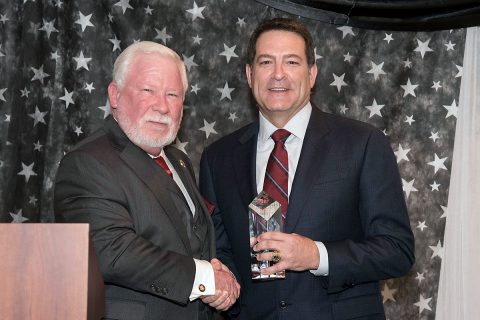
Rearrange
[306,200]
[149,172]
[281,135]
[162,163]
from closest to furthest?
[149,172]
[306,200]
[162,163]
[281,135]

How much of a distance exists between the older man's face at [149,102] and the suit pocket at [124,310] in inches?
26.1

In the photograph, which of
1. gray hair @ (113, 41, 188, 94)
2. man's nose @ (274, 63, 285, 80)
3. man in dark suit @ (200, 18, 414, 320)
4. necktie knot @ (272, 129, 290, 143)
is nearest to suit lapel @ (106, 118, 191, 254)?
gray hair @ (113, 41, 188, 94)

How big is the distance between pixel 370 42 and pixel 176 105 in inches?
71.2

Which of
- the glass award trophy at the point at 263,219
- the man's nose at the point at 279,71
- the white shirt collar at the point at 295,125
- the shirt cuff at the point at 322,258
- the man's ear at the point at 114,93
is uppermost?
the man's nose at the point at 279,71

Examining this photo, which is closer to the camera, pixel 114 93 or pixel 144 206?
pixel 144 206

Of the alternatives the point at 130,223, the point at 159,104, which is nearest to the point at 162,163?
the point at 159,104

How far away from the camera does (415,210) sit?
14.2 ft

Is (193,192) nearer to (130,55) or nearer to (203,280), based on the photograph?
(203,280)

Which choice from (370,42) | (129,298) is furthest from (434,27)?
(129,298)

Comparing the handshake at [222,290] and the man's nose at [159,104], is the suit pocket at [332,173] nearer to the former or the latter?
the handshake at [222,290]

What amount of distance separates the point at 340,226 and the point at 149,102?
3.12 ft

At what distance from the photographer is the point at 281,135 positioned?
10.4 feet

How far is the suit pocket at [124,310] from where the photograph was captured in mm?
2562

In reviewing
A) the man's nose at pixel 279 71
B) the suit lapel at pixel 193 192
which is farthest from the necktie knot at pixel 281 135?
the suit lapel at pixel 193 192
